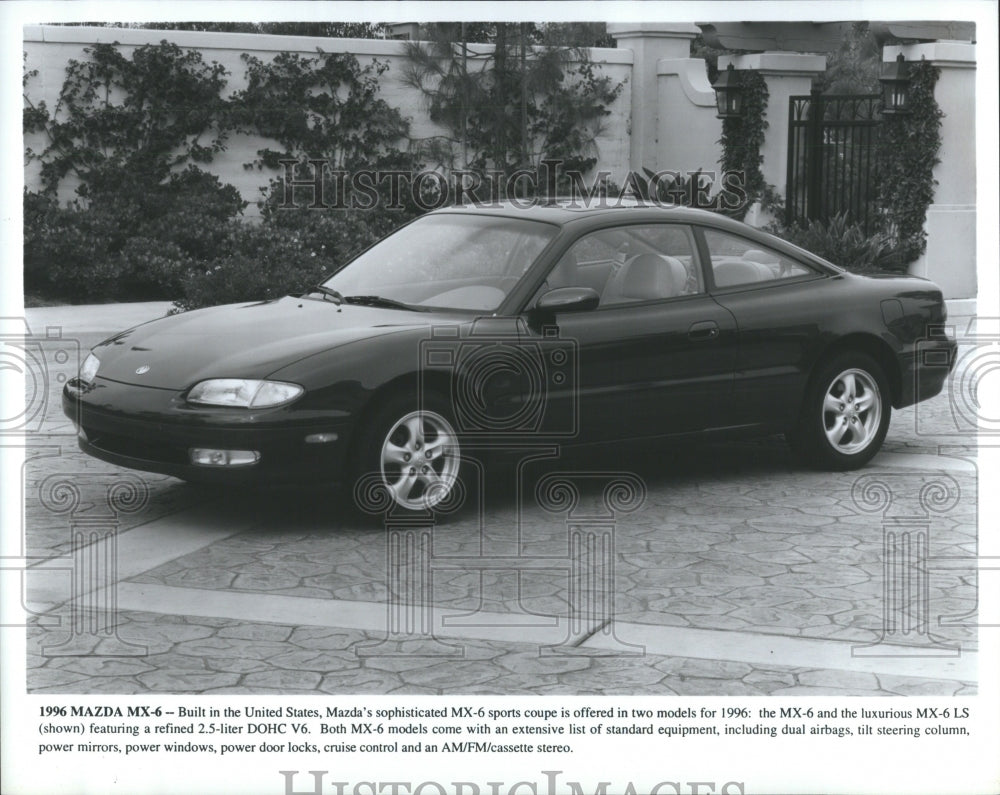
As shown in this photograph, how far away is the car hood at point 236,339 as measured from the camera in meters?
6.31

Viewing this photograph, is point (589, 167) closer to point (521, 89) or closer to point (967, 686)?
point (521, 89)

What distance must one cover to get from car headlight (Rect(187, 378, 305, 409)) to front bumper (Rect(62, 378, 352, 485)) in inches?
1.6

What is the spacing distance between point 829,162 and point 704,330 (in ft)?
37.3

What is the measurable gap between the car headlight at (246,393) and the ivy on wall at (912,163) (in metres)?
11.9

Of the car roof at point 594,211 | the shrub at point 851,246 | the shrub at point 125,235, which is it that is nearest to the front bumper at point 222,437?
the car roof at point 594,211

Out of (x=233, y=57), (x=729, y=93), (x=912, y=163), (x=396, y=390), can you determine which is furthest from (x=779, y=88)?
(x=396, y=390)

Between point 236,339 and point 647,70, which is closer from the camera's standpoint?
point 236,339

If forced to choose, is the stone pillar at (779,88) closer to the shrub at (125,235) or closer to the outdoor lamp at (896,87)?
the outdoor lamp at (896,87)

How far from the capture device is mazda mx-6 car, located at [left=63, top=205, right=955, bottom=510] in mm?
6234

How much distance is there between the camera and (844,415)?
7.75 m

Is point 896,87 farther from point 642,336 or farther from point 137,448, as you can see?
point 137,448

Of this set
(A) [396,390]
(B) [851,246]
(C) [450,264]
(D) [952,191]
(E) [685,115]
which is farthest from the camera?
(E) [685,115]

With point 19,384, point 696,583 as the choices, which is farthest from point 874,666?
point 19,384

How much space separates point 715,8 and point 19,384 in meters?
2.20
